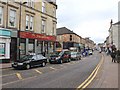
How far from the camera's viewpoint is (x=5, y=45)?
30.6 metres

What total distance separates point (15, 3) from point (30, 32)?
Answer: 5672 millimetres

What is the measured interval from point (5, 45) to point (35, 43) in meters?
8.52

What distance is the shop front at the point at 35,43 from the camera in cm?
3497

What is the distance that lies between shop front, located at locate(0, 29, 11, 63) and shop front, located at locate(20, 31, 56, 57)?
331 centimetres

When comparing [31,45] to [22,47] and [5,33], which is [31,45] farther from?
[5,33]

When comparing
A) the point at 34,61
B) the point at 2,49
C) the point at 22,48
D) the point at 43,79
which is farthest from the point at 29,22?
the point at 43,79

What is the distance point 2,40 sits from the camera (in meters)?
29.8

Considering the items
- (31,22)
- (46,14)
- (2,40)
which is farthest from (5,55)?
(46,14)

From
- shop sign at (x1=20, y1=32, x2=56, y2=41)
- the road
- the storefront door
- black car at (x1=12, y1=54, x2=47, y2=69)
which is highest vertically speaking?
shop sign at (x1=20, y1=32, x2=56, y2=41)

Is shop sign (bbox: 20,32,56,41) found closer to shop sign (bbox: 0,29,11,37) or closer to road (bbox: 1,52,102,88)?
shop sign (bbox: 0,29,11,37)

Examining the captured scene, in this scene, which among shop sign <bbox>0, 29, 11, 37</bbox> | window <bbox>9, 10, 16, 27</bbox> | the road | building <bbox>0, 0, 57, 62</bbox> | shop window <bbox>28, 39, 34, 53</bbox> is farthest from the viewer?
shop window <bbox>28, 39, 34, 53</bbox>

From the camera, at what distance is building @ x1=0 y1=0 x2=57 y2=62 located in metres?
30.9

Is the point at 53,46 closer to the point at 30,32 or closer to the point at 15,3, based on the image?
the point at 30,32

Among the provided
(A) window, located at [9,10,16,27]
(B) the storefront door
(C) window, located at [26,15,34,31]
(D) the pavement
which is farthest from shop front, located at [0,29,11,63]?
(D) the pavement
